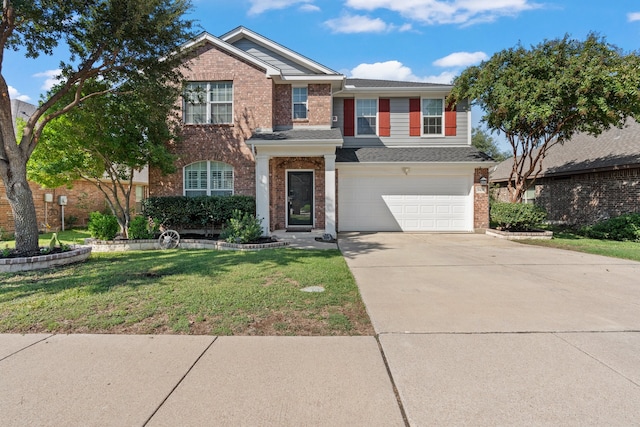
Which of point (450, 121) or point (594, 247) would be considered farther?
point (450, 121)

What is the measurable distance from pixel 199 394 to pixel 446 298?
144 inches

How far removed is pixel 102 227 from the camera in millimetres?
9883

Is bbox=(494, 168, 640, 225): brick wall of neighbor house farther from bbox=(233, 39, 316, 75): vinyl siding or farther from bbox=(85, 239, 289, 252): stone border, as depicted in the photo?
bbox=(85, 239, 289, 252): stone border

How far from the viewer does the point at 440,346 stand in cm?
342

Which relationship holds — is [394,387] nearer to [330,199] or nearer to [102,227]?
[330,199]

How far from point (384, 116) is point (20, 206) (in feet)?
40.3

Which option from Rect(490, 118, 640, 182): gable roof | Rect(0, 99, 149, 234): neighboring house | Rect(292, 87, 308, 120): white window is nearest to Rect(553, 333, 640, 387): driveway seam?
Rect(292, 87, 308, 120): white window

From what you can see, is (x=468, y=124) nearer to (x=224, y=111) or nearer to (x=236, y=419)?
(x=224, y=111)

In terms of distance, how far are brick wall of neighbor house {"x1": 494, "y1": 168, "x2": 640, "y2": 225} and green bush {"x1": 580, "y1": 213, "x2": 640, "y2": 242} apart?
1.51 meters

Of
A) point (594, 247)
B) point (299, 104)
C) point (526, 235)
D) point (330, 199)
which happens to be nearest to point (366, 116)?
point (299, 104)

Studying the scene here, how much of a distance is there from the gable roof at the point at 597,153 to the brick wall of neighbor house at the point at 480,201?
5017 mm

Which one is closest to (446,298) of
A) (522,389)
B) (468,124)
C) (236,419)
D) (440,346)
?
(440,346)

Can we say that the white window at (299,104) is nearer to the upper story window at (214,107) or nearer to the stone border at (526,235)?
the upper story window at (214,107)

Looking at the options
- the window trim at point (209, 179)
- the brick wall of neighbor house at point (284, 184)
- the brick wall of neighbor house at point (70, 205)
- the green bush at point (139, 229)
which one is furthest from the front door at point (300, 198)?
the brick wall of neighbor house at point (70, 205)
